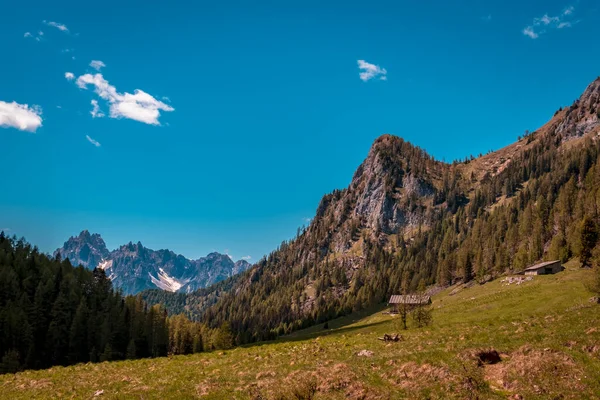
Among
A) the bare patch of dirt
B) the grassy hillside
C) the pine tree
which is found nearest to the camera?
the bare patch of dirt

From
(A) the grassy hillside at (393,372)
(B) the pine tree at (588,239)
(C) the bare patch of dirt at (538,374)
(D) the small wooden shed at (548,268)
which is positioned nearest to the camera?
(C) the bare patch of dirt at (538,374)

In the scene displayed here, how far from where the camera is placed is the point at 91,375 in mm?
33375

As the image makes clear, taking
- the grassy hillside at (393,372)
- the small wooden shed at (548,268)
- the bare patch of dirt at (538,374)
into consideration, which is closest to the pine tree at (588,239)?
the small wooden shed at (548,268)

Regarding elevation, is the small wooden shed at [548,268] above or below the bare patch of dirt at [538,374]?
above

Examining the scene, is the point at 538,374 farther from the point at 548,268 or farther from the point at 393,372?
the point at 548,268

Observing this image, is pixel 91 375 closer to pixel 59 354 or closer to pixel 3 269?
pixel 59 354

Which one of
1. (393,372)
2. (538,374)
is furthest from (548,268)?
(393,372)

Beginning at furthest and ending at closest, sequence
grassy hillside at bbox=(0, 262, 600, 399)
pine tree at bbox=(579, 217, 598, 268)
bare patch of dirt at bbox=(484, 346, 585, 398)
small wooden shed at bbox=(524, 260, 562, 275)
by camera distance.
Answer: small wooden shed at bbox=(524, 260, 562, 275) < pine tree at bbox=(579, 217, 598, 268) < grassy hillside at bbox=(0, 262, 600, 399) < bare patch of dirt at bbox=(484, 346, 585, 398)

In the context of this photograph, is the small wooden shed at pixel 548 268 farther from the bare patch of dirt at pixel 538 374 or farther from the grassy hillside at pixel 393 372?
the bare patch of dirt at pixel 538 374

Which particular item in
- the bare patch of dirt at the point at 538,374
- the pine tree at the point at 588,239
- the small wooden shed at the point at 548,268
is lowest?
the bare patch of dirt at the point at 538,374

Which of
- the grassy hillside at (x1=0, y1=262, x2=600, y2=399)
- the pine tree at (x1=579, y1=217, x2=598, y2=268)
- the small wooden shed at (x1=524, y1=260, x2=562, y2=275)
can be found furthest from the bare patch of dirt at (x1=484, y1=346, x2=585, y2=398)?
the small wooden shed at (x1=524, y1=260, x2=562, y2=275)

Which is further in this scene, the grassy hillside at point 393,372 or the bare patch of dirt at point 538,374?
the grassy hillside at point 393,372

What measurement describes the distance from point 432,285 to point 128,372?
504 feet

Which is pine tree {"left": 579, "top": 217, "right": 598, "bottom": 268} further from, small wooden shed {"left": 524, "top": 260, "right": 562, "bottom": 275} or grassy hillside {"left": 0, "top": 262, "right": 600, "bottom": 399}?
grassy hillside {"left": 0, "top": 262, "right": 600, "bottom": 399}
